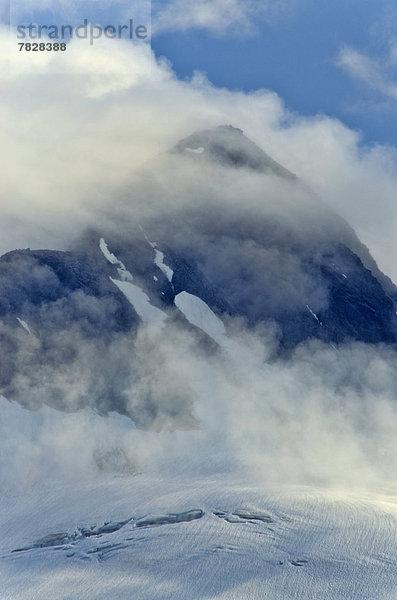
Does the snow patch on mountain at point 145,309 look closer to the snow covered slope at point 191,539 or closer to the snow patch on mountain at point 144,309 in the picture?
the snow patch on mountain at point 144,309

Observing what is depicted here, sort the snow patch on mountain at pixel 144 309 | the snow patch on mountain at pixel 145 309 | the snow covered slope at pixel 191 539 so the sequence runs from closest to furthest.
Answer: the snow covered slope at pixel 191 539
the snow patch on mountain at pixel 145 309
the snow patch on mountain at pixel 144 309

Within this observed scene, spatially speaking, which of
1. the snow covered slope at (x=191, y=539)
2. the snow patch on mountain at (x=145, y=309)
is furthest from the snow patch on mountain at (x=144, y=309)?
the snow covered slope at (x=191, y=539)

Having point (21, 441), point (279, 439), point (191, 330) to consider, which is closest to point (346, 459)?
point (279, 439)

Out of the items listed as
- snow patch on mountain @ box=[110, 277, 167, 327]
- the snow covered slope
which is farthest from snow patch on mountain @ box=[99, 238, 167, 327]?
the snow covered slope

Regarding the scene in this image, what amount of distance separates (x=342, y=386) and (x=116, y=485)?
146 ft

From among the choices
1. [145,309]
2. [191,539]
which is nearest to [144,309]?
[145,309]

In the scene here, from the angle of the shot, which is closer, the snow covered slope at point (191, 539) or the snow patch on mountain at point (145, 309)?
the snow covered slope at point (191, 539)

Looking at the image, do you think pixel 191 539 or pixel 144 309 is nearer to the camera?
pixel 191 539

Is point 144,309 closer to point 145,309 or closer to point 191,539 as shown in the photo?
point 145,309

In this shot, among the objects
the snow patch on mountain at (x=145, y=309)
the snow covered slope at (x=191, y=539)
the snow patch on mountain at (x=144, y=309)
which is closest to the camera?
the snow covered slope at (x=191, y=539)

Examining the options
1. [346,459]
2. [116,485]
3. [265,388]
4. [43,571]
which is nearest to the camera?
[43,571]

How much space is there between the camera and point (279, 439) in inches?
7313

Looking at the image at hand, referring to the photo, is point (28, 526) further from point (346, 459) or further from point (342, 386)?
point (342, 386)

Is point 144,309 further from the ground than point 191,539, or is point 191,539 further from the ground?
point 191,539
